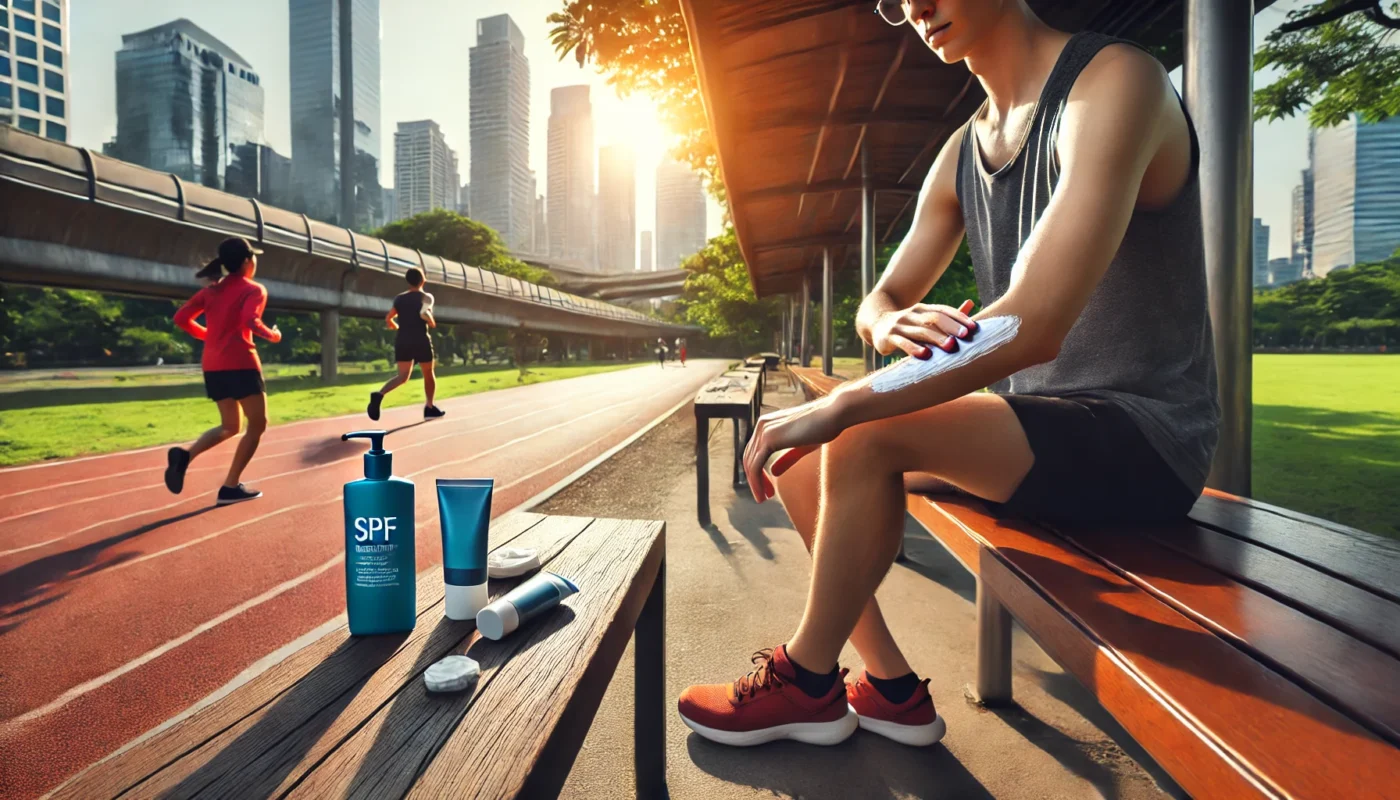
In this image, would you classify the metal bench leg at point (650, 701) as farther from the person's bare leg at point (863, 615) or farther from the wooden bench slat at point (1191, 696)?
the wooden bench slat at point (1191, 696)

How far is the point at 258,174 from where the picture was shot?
87.4 meters

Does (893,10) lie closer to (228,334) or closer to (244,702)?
(244,702)

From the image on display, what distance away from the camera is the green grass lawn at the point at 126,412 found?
28.8 ft

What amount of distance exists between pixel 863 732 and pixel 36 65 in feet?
119

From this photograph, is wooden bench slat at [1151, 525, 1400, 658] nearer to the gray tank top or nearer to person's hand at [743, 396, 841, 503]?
the gray tank top

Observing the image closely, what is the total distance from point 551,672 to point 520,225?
142974mm

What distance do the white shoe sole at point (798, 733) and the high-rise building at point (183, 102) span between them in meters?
66.9

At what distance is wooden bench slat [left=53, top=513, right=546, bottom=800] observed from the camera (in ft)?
2.46

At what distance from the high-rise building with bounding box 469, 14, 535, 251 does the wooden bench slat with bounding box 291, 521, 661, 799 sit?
422 ft

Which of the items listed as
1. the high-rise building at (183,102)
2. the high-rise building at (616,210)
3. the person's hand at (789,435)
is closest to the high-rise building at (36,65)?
the person's hand at (789,435)

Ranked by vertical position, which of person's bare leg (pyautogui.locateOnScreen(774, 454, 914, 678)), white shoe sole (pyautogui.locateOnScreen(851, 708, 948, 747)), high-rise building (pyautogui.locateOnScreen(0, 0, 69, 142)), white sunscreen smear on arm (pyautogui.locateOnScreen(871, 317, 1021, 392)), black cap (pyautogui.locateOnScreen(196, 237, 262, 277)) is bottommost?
white shoe sole (pyautogui.locateOnScreen(851, 708, 948, 747))

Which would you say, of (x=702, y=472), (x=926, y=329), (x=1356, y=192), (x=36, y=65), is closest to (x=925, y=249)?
(x=926, y=329)

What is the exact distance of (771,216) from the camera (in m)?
8.91

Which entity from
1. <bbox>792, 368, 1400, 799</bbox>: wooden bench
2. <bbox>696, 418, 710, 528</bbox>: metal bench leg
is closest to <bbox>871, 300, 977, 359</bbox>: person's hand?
<bbox>792, 368, 1400, 799</bbox>: wooden bench
